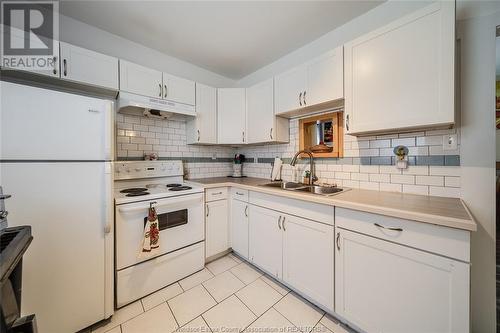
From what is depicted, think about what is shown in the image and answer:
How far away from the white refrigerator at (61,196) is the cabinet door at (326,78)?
5.54 ft

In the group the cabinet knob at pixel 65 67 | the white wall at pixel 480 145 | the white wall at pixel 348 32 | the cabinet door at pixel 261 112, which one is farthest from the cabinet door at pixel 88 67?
the white wall at pixel 480 145

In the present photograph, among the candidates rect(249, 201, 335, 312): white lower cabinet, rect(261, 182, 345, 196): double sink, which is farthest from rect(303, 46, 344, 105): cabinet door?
rect(249, 201, 335, 312): white lower cabinet

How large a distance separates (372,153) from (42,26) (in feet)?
10.4

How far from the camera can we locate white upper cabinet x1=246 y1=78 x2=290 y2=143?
7.32 ft

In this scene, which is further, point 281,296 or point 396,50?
point 281,296

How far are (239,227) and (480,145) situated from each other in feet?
6.70

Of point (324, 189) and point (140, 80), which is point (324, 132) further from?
point (140, 80)

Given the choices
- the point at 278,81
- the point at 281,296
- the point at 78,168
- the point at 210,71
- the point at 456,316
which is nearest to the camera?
the point at 456,316

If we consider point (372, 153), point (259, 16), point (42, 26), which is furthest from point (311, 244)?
point (42, 26)

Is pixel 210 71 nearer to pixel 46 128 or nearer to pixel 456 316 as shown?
pixel 46 128

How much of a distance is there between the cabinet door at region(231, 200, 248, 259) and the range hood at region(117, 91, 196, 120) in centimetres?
118

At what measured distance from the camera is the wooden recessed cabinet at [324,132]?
Result: 1.91 meters

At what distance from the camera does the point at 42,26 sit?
1.70 m
